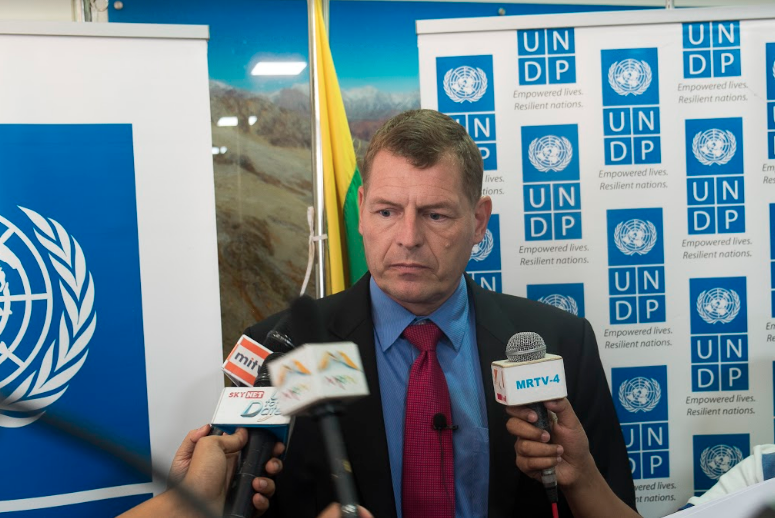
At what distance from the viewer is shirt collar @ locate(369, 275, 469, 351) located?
5.84 feet

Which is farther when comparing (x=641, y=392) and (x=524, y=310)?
(x=641, y=392)

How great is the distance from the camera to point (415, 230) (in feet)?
5.71

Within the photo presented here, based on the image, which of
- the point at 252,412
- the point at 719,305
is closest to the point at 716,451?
the point at 719,305

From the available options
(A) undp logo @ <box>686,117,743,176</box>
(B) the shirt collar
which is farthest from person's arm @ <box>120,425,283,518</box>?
(A) undp logo @ <box>686,117,743,176</box>

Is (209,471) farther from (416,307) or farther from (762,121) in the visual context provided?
(762,121)

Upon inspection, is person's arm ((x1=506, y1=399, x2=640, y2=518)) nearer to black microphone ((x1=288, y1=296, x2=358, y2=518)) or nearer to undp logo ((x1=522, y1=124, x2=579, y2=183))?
black microphone ((x1=288, y1=296, x2=358, y2=518))

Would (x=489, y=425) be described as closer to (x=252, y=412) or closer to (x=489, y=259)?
(x=252, y=412)

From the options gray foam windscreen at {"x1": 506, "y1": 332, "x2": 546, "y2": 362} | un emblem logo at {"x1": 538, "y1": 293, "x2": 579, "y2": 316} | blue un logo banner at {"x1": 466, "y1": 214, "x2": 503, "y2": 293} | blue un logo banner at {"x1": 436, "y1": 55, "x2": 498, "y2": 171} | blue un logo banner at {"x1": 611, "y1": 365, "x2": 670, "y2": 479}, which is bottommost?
blue un logo banner at {"x1": 611, "y1": 365, "x2": 670, "y2": 479}

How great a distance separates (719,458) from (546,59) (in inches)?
63.4

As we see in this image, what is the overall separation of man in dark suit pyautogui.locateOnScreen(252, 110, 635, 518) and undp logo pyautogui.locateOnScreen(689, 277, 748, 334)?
0.83 metres

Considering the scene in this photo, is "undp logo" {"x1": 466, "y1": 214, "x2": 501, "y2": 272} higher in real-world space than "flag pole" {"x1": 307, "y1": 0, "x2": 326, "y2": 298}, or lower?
lower

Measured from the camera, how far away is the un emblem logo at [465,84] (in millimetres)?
2521

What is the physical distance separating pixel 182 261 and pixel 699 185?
188 cm

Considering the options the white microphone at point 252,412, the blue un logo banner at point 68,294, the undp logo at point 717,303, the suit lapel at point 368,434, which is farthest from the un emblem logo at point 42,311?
the undp logo at point 717,303
